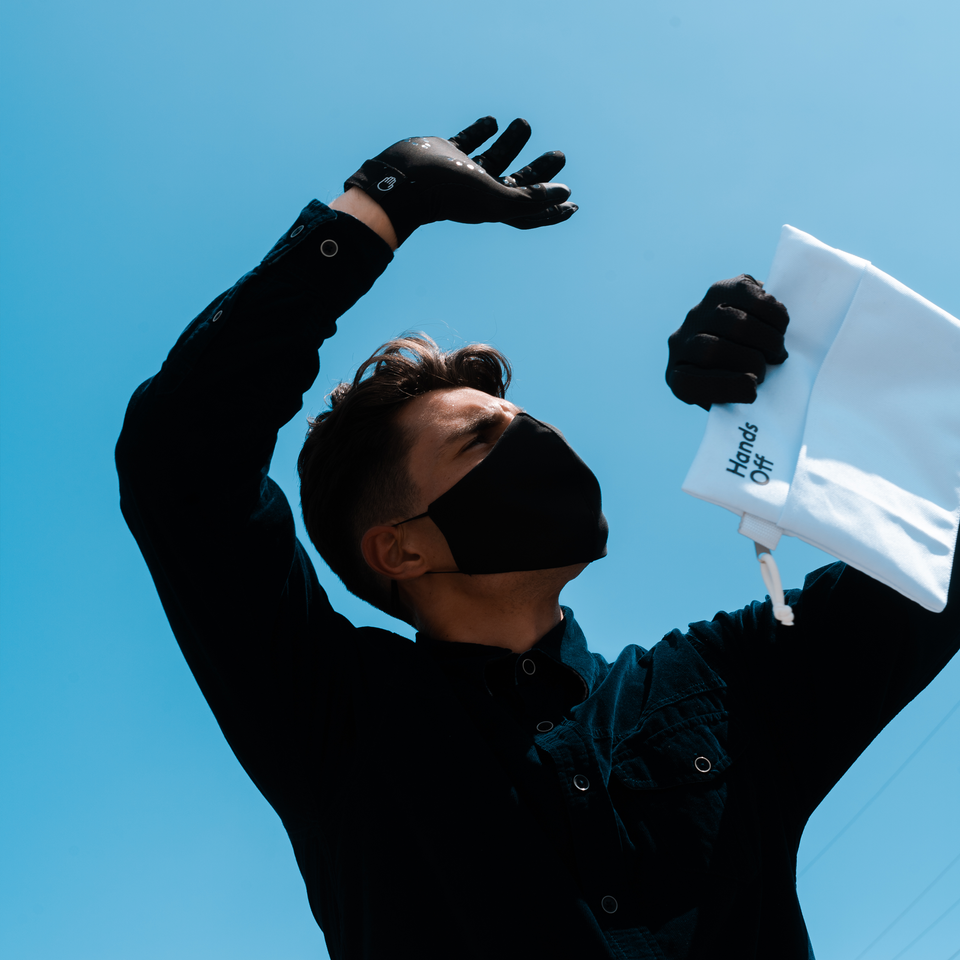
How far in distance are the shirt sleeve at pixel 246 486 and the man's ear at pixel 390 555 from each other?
617mm

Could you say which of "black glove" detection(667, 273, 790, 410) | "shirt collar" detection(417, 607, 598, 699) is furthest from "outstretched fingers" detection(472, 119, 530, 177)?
"shirt collar" detection(417, 607, 598, 699)

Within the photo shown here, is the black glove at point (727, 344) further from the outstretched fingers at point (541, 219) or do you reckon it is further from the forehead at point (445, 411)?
the forehead at point (445, 411)

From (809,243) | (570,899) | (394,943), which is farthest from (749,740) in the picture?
(809,243)

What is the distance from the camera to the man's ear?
291 centimetres

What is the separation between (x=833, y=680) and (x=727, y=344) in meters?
0.95

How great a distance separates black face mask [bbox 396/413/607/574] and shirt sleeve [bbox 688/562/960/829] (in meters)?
0.55

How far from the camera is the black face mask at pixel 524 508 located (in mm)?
2678

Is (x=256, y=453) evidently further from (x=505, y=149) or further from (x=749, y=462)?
(x=749, y=462)

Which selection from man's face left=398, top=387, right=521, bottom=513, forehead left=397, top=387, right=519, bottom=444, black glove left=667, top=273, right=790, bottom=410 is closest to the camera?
black glove left=667, top=273, right=790, bottom=410

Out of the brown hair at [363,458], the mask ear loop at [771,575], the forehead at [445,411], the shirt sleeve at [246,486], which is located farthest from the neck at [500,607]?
the mask ear loop at [771,575]

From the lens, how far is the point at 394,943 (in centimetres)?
204

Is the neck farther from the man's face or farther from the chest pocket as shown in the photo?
the chest pocket

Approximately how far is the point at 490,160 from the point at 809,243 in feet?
2.93

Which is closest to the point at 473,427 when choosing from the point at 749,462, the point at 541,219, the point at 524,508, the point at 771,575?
the point at 524,508
